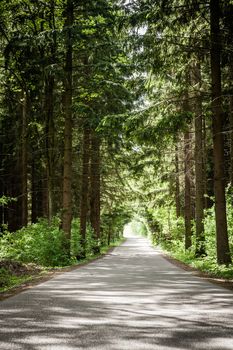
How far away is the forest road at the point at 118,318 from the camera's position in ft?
15.7

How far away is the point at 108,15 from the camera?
16.8m

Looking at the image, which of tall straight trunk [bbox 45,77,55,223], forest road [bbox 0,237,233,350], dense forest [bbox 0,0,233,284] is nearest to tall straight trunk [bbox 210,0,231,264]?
dense forest [bbox 0,0,233,284]

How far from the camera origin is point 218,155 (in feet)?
44.7

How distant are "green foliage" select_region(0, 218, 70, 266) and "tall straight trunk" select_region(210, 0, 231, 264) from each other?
21.9 feet

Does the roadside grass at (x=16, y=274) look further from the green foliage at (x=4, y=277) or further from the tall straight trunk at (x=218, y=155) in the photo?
the tall straight trunk at (x=218, y=155)

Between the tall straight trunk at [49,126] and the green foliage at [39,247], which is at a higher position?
the tall straight trunk at [49,126]

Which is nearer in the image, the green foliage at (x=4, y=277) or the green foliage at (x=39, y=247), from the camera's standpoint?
the green foliage at (x=4, y=277)

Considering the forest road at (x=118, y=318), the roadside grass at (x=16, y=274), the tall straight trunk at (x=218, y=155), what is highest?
the tall straight trunk at (x=218, y=155)

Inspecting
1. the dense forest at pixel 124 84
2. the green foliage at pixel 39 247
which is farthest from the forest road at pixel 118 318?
the green foliage at pixel 39 247

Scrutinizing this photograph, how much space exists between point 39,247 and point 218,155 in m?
8.00

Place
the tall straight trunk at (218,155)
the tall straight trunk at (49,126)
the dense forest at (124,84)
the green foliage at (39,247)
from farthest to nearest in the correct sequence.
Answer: the tall straight trunk at (49,126) < the green foliage at (39,247) < the dense forest at (124,84) < the tall straight trunk at (218,155)

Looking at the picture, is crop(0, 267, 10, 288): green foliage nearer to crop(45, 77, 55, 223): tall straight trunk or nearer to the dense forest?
the dense forest

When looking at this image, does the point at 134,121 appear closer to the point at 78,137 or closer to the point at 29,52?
the point at 29,52

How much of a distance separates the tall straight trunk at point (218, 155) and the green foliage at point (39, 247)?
→ 6.67 m
